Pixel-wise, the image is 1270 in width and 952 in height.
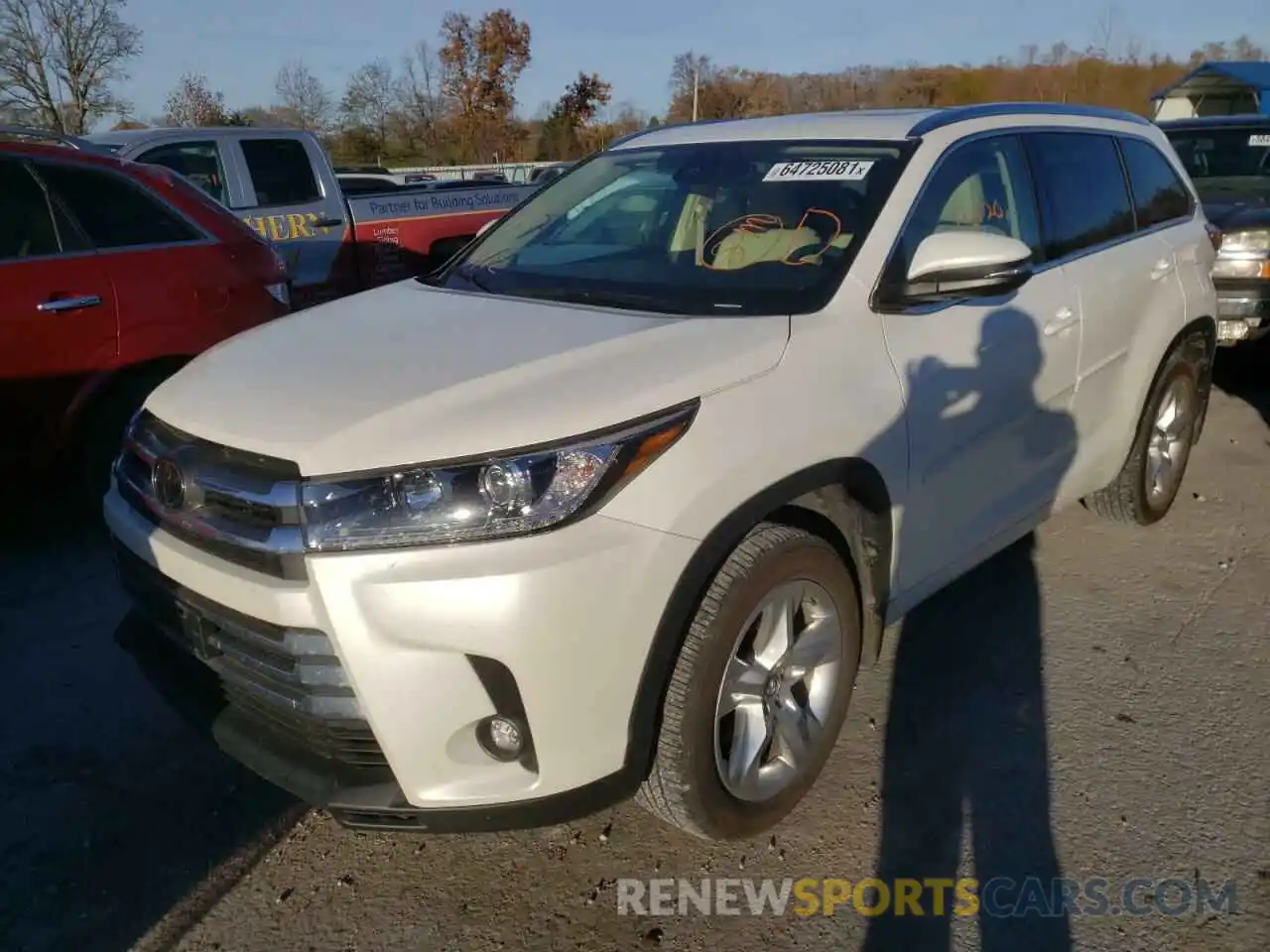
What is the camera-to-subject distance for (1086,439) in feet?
12.9

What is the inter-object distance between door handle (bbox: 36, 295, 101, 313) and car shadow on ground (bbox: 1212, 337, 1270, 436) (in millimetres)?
6804

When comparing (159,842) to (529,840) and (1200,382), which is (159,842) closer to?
(529,840)

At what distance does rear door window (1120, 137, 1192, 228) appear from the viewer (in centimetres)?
439

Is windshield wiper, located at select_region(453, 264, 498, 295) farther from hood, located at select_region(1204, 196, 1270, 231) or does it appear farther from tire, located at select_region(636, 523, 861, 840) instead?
hood, located at select_region(1204, 196, 1270, 231)

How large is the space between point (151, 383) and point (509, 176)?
2347 centimetres

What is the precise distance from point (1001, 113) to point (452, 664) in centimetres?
280

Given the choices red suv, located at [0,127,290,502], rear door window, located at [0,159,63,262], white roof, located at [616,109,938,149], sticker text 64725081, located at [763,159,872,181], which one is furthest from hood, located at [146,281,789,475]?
rear door window, located at [0,159,63,262]

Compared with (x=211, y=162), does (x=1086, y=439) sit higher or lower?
lower

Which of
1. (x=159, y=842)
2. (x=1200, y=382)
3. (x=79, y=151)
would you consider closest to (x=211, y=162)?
(x=79, y=151)

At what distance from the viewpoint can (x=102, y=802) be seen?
298 centimetres

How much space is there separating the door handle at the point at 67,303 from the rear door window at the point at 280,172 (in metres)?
3.62

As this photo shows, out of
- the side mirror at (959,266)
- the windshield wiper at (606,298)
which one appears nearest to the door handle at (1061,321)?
the side mirror at (959,266)

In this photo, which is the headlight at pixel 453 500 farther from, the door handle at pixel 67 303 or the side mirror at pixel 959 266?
the door handle at pixel 67 303

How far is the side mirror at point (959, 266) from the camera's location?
287 cm
